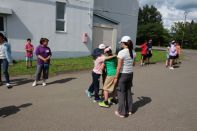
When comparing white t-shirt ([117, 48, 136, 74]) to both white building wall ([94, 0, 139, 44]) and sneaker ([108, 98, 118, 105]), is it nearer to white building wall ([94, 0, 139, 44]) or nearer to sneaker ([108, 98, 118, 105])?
sneaker ([108, 98, 118, 105])

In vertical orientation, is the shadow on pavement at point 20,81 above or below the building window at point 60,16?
below

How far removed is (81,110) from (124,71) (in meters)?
1.56

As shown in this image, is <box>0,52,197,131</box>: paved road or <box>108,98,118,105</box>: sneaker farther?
<box>108,98,118,105</box>: sneaker

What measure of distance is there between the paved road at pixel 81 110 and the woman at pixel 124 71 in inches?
12.1

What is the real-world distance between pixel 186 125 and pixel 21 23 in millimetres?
11249

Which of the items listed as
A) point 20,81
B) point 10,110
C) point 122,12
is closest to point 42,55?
point 20,81

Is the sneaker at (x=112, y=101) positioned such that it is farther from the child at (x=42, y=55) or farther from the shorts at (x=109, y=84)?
the child at (x=42, y=55)

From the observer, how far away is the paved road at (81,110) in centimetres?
518

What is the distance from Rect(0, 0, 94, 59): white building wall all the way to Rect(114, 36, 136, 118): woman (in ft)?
31.5

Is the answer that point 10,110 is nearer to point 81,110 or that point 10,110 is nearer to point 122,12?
point 81,110

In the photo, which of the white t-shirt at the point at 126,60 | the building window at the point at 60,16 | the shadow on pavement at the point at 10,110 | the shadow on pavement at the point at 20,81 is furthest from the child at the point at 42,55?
the building window at the point at 60,16

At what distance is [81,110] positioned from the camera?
615 cm

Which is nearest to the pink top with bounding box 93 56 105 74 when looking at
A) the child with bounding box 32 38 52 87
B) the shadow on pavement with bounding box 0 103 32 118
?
the shadow on pavement with bounding box 0 103 32 118

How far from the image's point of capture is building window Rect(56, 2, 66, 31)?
15.5 metres
